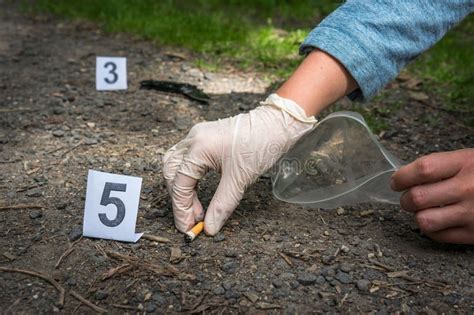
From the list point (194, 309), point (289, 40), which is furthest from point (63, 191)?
point (289, 40)

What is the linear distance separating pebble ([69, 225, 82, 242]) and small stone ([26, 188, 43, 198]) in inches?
9.3

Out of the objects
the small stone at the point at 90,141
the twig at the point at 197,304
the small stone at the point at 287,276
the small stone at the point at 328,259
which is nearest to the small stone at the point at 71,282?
the twig at the point at 197,304

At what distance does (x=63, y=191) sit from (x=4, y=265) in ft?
1.21

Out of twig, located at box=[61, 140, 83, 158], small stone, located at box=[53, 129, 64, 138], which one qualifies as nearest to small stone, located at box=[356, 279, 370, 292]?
twig, located at box=[61, 140, 83, 158]

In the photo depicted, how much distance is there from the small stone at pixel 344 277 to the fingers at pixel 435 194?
257 mm

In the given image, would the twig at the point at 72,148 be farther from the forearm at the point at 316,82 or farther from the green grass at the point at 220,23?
the green grass at the point at 220,23

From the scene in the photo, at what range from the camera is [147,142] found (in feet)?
6.83

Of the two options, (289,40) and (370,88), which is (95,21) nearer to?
(289,40)

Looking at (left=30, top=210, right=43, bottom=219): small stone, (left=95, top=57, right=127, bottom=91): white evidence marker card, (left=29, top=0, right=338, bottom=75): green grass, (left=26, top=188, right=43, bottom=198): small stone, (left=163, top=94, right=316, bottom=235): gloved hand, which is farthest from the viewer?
(left=29, top=0, right=338, bottom=75): green grass

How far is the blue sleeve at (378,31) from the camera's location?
4.95 feet

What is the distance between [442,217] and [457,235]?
0.08 m

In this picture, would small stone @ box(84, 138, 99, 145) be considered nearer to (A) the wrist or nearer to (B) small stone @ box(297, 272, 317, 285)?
(A) the wrist

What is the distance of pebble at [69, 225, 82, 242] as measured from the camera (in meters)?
1.50

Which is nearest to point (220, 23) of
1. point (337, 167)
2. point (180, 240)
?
point (337, 167)
